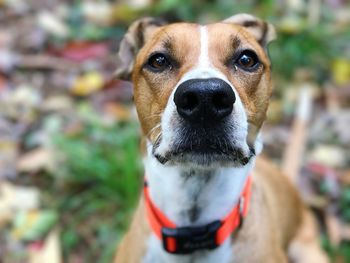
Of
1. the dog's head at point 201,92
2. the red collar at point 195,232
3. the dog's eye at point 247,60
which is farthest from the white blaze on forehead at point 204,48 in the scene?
the red collar at point 195,232

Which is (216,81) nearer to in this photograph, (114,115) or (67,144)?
(67,144)

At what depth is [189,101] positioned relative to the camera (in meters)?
2.21

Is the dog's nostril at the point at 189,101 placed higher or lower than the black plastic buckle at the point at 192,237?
higher

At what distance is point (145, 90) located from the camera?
266 cm

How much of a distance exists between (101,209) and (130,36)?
162cm

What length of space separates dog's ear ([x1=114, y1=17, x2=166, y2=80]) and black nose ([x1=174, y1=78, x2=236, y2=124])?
2.57 ft

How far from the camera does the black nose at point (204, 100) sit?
2.17 meters

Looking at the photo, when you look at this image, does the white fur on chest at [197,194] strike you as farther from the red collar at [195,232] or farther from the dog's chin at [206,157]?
the dog's chin at [206,157]

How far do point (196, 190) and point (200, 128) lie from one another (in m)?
0.45

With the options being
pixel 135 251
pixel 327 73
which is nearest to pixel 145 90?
pixel 135 251

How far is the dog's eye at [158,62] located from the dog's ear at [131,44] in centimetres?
31

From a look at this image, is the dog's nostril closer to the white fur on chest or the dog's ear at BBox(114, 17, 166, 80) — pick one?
the white fur on chest

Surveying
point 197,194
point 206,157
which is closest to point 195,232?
point 197,194

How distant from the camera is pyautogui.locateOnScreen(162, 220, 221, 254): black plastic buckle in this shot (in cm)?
266
